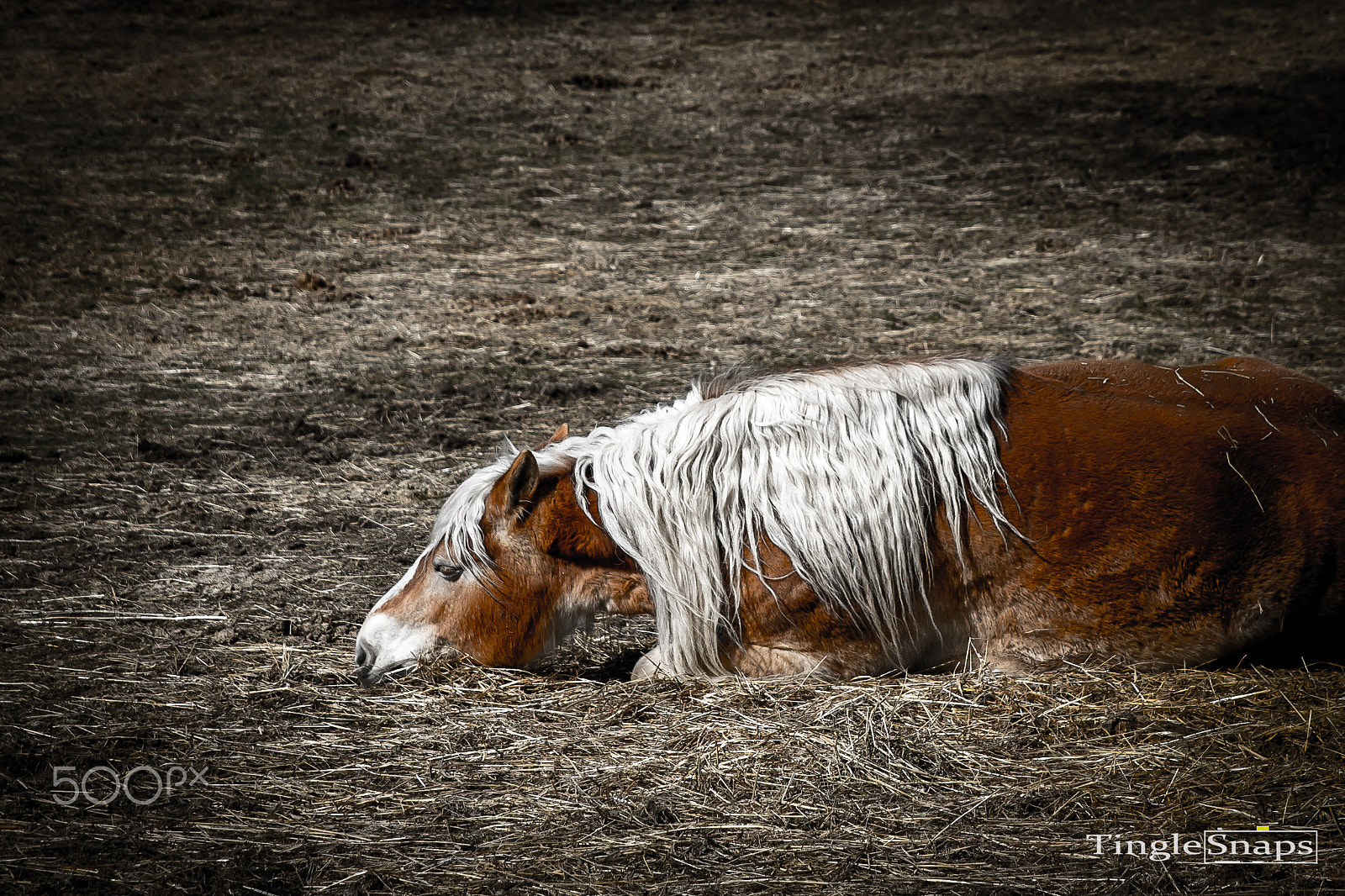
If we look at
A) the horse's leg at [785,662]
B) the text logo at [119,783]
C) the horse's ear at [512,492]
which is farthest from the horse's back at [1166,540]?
the text logo at [119,783]

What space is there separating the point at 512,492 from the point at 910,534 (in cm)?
126

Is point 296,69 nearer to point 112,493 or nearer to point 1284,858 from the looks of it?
point 112,493

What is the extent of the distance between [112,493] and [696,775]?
3.34m

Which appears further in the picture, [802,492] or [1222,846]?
[802,492]

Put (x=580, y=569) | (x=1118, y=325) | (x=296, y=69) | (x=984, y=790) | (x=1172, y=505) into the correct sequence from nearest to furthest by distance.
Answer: (x=984, y=790)
(x=1172, y=505)
(x=580, y=569)
(x=1118, y=325)
(x=296, y=69)

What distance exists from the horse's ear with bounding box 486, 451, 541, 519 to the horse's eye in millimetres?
201

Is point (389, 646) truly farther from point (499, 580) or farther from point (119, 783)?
point (119, 783)

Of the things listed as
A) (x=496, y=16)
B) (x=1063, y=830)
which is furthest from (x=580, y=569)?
(x=496, y=16)

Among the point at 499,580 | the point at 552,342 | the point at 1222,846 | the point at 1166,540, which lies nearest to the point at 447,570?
the point at 499,580

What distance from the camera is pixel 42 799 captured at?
3.09m

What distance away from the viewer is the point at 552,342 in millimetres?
7008

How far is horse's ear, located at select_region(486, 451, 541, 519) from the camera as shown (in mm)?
3615

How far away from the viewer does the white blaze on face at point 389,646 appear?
3635 millimetres

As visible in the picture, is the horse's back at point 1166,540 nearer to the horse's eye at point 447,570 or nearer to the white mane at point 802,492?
the white mane at point 802,492
